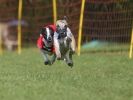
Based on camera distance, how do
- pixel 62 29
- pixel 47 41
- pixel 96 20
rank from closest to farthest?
pixel 62 29 → pixel 47 41 → pixel 96 20

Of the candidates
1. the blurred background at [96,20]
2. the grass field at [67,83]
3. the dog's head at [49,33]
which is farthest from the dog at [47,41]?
the blurred background at [96,20]

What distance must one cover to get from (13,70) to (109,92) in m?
4.33

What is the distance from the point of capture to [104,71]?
41.8 feet

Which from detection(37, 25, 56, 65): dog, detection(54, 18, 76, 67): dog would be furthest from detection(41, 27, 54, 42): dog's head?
detection(54, 18, 76, 67): dog

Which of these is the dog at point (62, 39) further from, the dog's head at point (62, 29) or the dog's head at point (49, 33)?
A: the dog's head at point (49, 33)

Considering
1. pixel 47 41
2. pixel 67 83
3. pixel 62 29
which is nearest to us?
pixel 67 83

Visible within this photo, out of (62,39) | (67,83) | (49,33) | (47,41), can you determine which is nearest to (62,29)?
(62,39)

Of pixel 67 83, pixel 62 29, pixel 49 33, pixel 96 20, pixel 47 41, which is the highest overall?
pixel 62 29

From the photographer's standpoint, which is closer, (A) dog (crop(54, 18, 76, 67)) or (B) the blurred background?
(A) dog (crop(54, 18, 76, 67))

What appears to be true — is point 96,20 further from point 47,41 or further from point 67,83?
point 67,83

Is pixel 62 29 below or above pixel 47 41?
above

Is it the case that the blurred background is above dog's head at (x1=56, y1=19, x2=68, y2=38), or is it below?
below

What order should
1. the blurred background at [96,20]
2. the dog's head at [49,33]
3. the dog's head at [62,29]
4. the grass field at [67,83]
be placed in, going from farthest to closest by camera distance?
the blurred background at [96,20] → the dog's head at [49,33] → the dog's head at [62,29] → the grass field at [67,83]

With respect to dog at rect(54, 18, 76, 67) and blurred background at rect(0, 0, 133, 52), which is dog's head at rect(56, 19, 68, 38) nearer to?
dog at rect(54, 18, 76, 67)
